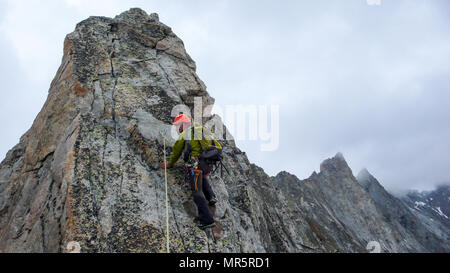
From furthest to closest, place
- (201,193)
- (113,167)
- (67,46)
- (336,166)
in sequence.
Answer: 1. (336,166)
2. (67,46)
3. (113,167)
4. (201,193)

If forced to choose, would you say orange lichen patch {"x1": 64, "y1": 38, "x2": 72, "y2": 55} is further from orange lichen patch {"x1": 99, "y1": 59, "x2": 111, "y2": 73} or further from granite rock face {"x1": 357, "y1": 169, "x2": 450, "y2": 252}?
granite rock face {"x1": 357, "y1": 169, "x2": 450, "y2": 252}

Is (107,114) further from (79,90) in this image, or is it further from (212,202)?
(212,202)

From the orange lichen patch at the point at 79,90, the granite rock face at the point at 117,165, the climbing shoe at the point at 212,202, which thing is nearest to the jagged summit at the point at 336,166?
the granite rock face at the point at 117,165

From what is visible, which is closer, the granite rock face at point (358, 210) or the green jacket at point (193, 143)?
the green jacket at point (193, 143)

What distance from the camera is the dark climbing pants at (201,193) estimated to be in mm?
7887

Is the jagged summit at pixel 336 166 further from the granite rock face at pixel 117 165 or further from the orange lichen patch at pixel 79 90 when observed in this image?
the orange lichen patch at pixel 79 90

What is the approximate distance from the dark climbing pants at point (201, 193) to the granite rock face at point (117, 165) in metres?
0.41

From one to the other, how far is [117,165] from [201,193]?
108 inches

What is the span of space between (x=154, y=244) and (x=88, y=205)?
195 centimetres

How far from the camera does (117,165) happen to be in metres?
8.57

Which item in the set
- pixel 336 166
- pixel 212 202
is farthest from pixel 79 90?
pixel 336 166
